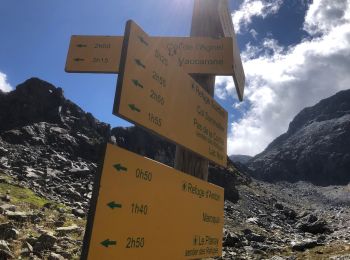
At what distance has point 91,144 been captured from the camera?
74812 millimetres

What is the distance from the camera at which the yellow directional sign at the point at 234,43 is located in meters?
6.25

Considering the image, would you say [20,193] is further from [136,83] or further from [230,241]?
[136,83]

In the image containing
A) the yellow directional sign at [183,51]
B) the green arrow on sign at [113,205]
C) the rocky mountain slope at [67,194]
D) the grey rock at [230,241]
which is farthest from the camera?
the grey rock at [230,241]

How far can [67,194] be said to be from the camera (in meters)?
44.9

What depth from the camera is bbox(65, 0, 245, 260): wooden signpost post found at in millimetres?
3457

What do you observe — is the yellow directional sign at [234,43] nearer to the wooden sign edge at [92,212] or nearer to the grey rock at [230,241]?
the wooden sign edge at [92,212]

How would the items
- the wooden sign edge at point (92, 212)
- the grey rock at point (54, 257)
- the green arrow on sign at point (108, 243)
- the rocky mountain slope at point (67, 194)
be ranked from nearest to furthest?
1. the wooden sign edge at point (92, 212)
2. the green arrow on sign at point (108, 243)
3. the grey rock at point (54, 257)
4. the rocky mountain slope at point (67, 194)

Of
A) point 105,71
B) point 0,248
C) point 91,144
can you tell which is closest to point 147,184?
point 105,71

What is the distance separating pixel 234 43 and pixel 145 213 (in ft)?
11.4

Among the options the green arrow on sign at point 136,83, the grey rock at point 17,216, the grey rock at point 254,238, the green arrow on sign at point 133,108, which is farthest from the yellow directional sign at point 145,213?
the grey rock at point 254,238

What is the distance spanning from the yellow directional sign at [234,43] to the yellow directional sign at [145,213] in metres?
2.03

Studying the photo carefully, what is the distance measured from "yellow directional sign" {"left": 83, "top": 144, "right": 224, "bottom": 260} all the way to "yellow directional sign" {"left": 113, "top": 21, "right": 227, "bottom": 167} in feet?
1.45

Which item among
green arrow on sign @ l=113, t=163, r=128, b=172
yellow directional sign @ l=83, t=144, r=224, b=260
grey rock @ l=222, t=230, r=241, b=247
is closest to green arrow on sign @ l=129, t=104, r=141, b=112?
yellow directional sign @ l=83, t=144, r=224, b=260

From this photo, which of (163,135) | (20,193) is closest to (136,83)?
(163,135)
